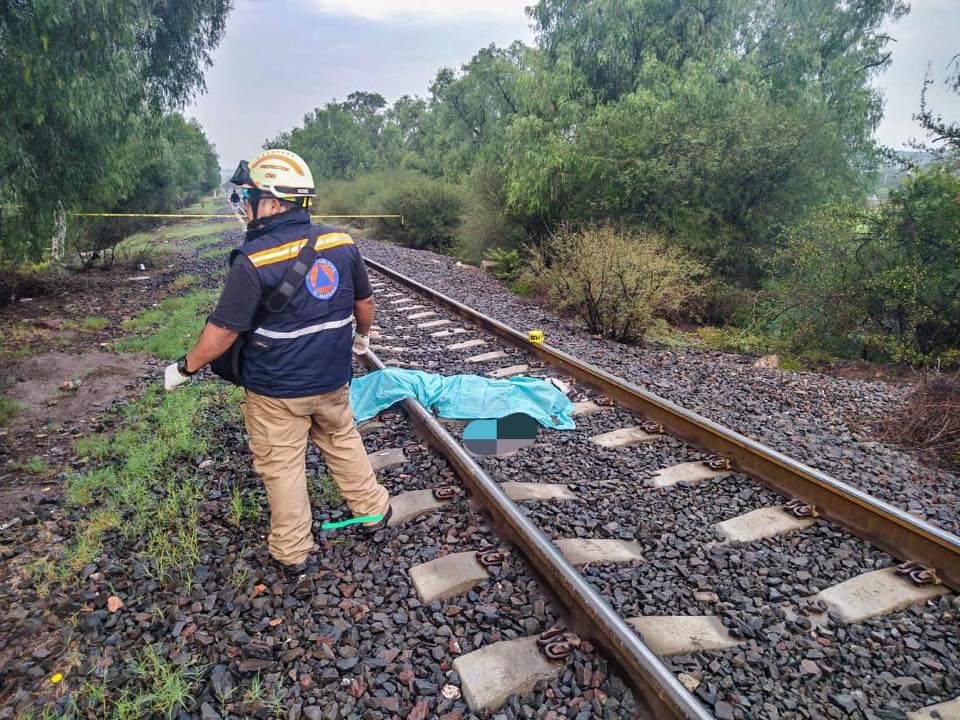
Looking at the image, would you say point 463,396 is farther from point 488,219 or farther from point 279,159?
point 488,219

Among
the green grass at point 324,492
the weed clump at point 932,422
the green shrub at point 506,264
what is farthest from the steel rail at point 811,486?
the green shrub at point 506,264

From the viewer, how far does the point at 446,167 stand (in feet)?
117

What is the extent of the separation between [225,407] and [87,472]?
1.23 metres

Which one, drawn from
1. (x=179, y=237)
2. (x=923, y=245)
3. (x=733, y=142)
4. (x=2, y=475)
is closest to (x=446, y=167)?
→ (x=179, y=237)

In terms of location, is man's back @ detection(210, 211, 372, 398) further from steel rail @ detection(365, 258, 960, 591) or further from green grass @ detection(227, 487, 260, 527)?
steel rail @ detection(365, 258, 960, 591)

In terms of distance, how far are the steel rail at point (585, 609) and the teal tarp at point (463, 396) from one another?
44.5 inches

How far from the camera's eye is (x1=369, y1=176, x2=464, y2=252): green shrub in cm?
2277

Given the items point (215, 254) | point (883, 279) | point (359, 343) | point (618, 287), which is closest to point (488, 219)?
point (618, 287)

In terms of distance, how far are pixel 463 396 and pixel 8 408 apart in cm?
469

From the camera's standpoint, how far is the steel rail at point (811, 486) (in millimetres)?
3170

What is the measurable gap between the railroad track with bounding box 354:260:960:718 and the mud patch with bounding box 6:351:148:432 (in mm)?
3727

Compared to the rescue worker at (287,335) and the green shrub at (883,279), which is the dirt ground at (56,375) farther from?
the green shrub at (883,279)

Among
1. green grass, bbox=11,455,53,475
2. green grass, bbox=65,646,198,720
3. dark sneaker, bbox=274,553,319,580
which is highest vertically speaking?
dark sneaker, bbox=274,553,319,580

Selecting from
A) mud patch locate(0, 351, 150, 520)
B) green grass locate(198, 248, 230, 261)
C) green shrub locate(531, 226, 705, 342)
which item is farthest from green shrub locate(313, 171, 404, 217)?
mud patch locate(0, 351, 150, 520)
